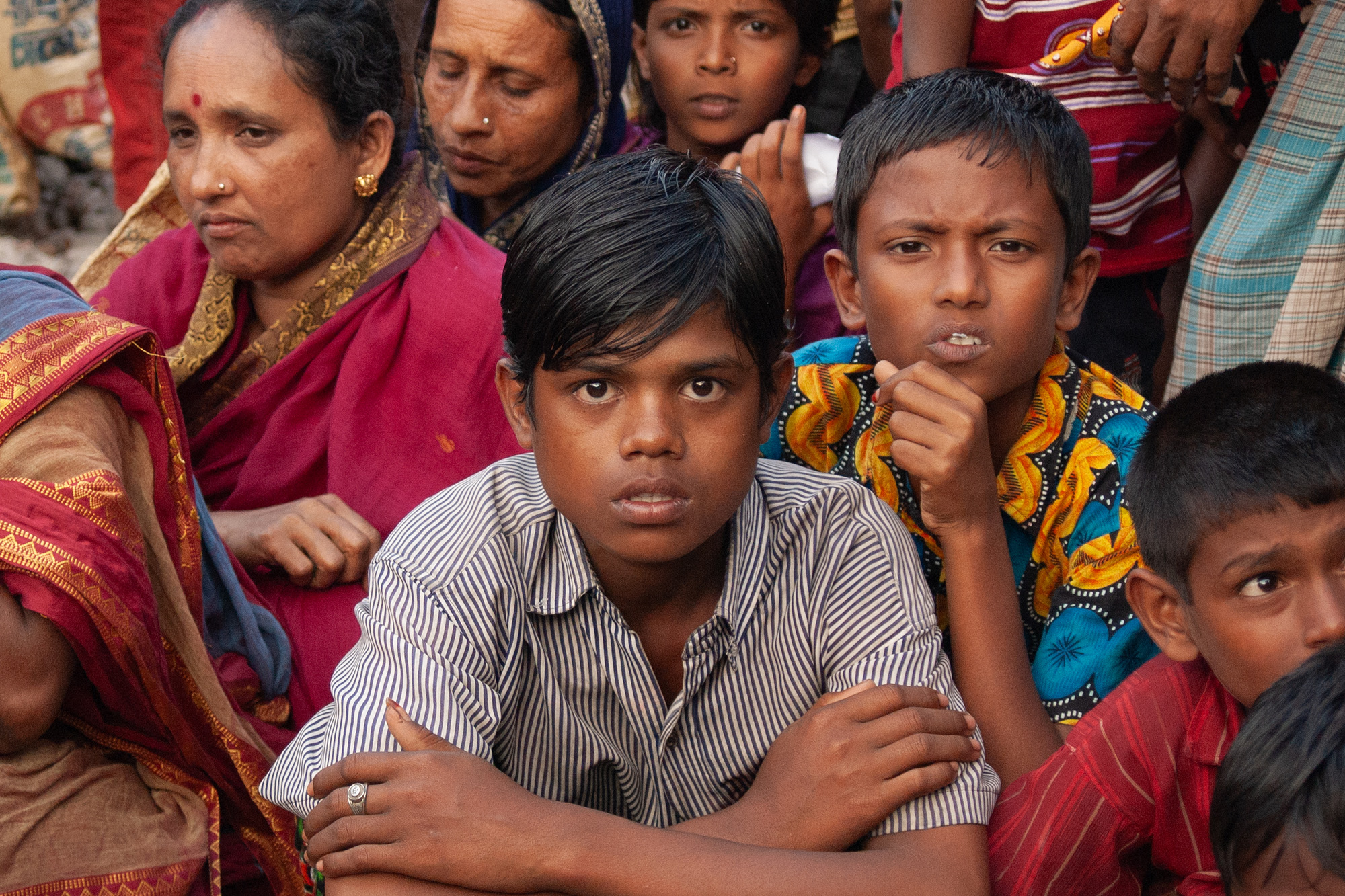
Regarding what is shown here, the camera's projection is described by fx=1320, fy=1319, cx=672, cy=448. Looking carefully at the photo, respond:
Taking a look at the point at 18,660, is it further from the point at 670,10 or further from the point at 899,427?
the point at 670,10

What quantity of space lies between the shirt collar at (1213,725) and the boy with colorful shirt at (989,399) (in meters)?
0.29

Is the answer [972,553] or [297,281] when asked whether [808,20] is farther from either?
[972,553]

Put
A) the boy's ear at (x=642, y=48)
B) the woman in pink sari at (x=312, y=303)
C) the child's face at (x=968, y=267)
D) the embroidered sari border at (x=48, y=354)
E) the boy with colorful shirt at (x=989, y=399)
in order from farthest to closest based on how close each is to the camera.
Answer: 1. the boy's ear at (x=642, y=48)
2. the woman in pink sari at (x=312, y=303)
3. the child's face at (x=968, y=267)
4. the boy with colorful shirt at (x=989, y=399)
5. the embroidered sari border at (x=48, y=354)

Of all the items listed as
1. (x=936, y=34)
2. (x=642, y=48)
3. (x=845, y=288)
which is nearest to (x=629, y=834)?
(x=845, y=288)

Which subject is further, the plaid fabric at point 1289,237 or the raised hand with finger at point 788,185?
the raised hand with finger at point 788,185

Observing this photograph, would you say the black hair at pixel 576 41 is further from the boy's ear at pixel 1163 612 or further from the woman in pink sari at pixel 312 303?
the boy's ear at pixel 1163 612

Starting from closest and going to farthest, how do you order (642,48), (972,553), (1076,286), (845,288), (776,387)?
(776,387) < (972,553) < (1076,286) < (845,288) < (642,48)

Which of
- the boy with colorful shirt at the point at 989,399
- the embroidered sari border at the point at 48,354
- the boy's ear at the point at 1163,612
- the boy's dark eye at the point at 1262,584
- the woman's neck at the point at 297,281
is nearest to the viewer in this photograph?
the boy's dark eye at the point at 1262,584

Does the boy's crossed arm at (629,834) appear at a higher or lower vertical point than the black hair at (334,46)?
lower

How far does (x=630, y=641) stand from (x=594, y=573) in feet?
0.41

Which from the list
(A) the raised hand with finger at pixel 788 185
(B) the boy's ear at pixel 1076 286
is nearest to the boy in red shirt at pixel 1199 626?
(B) the boy's ear at pixel 1076 286

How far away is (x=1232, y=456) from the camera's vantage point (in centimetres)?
195

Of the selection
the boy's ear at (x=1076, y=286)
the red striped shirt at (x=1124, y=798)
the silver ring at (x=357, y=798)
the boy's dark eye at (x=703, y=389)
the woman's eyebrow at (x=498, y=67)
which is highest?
the woman's eyebrow at (x=498, y=67)

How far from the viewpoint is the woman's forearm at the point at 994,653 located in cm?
219
